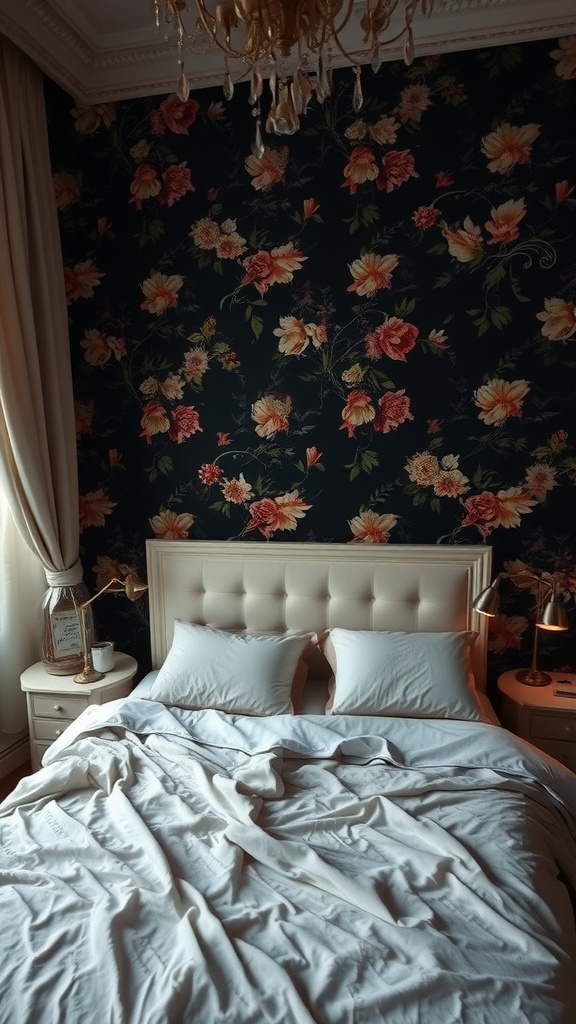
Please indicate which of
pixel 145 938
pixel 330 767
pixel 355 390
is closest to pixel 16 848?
pixel 145 938

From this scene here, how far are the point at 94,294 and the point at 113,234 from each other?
27 centimetres

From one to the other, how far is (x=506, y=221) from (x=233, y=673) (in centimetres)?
203

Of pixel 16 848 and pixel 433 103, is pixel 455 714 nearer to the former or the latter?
pixel 16 848

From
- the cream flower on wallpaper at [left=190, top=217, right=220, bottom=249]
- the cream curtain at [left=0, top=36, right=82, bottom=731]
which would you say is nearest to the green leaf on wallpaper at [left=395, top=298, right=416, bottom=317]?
the cream flower on wallpaper at [left=190, top=217, right=220, bottom=249]

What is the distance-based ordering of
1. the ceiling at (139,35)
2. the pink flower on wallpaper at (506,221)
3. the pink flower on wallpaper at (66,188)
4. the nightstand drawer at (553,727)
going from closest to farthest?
the ceiling at (139,35)
the nightstand drawer at (553,727)
the pink flower on wallpaper at (506,221)
the pink flower on wallpaper at (66,188)

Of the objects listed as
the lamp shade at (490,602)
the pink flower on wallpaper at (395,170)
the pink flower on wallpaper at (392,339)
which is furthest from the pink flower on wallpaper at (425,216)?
the lamp shade at (490,602)

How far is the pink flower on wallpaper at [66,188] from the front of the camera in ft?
9.57

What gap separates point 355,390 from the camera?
9.10 feet

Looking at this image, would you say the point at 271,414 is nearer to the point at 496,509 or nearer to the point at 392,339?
the point at 392,339

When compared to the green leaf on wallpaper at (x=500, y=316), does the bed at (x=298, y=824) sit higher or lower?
lower

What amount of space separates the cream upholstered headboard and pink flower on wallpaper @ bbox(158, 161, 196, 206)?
4.85 feet

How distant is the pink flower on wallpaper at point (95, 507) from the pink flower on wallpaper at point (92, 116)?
5.15 feet

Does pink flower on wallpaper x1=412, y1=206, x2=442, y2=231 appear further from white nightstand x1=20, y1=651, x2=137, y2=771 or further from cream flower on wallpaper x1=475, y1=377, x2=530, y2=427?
white nightstand x1=20, y1=651, x2=137, y2=771

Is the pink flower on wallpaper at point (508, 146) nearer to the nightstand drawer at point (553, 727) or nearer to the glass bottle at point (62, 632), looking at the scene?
the nightstand drawer at point (553, 727)
